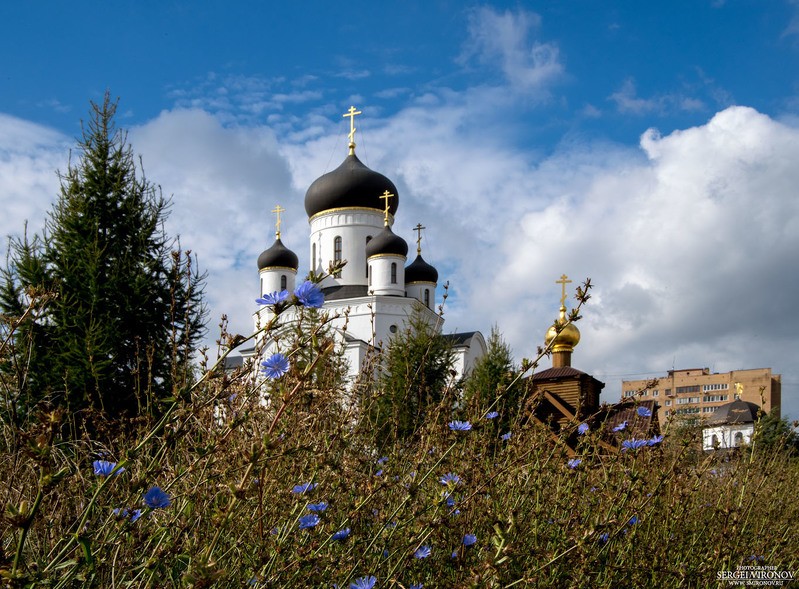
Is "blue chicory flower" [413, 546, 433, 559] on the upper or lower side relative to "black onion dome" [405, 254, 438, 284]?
lower

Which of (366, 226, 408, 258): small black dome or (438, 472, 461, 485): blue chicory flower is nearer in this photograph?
(438, 472, 461, 485): blue chicory flower

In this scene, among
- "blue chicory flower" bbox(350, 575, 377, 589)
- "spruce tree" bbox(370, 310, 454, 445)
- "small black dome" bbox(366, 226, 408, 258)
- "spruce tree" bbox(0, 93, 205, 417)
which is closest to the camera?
"blue chicory flower" bbox(350, 575, 377, 589)

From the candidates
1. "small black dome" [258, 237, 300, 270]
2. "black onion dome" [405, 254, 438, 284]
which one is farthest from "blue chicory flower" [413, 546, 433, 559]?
"small black dome" [258, 237, 300, 270]

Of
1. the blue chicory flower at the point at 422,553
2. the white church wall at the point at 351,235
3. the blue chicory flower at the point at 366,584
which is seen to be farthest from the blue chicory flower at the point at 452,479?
the white church wall at the point at 351,235

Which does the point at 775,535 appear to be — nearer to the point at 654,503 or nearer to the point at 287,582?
the point at 654,503

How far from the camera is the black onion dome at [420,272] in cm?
3762

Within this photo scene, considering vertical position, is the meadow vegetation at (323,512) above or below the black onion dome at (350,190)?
below

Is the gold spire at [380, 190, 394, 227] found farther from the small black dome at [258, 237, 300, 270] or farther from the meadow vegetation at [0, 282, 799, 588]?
the meadow vegetation at [0, 282, 799, 588]

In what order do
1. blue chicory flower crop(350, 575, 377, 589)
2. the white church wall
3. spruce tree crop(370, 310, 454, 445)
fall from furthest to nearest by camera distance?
the white church wall, spruce tree crop(370, 310, 454, 445), blue chicory flower crop(350, 575, 377, 589)

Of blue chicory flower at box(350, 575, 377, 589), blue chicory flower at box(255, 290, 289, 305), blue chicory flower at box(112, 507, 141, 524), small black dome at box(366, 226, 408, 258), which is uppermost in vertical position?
small black dome at box(366, 226, 408, 258)

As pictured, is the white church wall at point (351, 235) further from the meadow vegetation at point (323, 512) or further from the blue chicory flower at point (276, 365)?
the blue chicory flower at point (276, 365)

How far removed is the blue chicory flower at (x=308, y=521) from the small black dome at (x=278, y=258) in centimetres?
3828

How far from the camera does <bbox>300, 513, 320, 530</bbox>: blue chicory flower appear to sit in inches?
87.7

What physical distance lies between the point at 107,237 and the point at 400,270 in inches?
991
